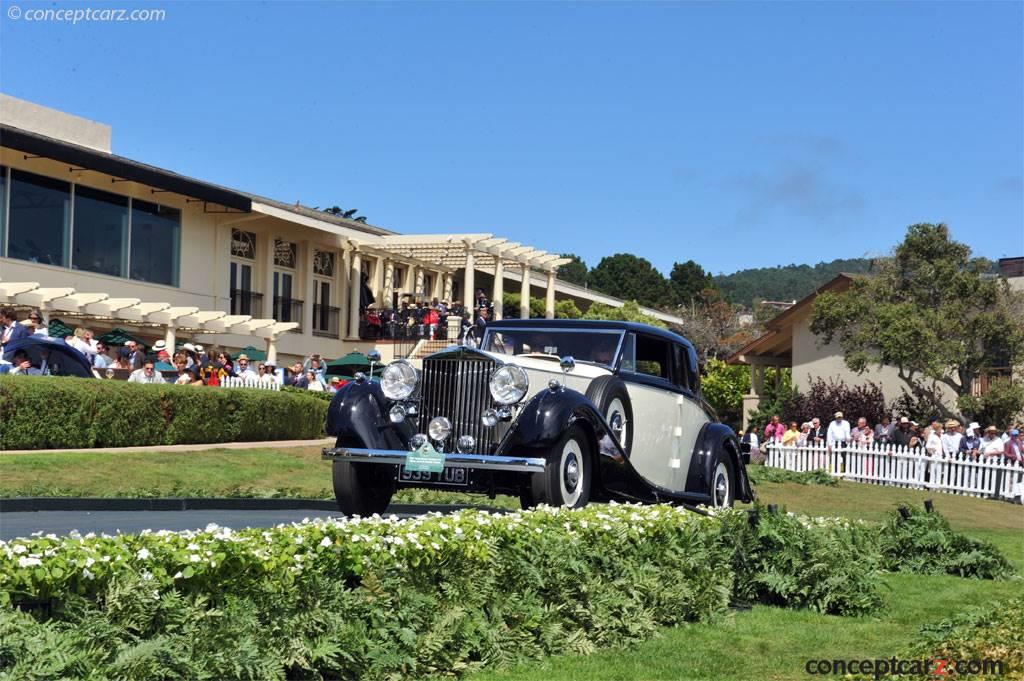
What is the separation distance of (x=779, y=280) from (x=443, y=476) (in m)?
129

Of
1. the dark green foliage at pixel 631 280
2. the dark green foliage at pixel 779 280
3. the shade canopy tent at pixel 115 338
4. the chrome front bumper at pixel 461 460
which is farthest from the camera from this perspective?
the dark green foliage at pixel 779 280

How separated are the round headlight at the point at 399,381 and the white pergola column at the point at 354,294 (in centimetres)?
3013

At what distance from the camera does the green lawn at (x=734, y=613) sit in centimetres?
724

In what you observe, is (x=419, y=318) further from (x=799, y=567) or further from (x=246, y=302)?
(x=799, y=567)

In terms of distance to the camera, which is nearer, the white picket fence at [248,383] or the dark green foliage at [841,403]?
the white picket fence at [248,383]

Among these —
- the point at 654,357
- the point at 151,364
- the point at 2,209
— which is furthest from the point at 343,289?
the point at 654,357

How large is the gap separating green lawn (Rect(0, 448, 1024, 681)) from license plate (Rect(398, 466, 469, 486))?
2.48 m

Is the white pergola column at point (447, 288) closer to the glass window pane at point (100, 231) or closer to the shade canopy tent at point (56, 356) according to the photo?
the glass window pane at point (100, 231)

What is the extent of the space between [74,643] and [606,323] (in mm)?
7706

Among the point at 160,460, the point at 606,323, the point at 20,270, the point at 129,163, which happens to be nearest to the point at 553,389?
the point at 606,323

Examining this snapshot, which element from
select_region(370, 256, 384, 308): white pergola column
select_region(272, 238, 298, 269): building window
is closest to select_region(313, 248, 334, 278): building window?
select_region(272, 238, 298, 269): building window

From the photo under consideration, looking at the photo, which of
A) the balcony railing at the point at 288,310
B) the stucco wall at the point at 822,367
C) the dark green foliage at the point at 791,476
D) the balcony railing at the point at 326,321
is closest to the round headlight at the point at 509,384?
the dark green foliage at the point at 791,476

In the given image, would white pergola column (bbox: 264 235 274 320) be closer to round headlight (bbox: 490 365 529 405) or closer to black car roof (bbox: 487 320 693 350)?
black car roof (bbox: 487 320 693 350)

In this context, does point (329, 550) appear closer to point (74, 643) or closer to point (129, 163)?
point (74, 643)
